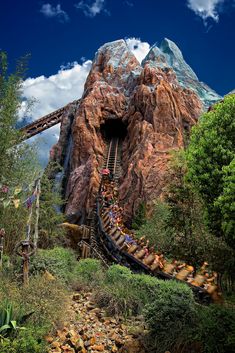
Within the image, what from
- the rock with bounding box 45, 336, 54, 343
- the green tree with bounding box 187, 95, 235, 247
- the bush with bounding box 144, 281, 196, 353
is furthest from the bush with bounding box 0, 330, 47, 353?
the green tree with bounding box 187, 95, 235, 247

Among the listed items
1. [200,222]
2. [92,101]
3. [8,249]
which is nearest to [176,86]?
[92,101]

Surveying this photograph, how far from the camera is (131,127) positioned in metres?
27.2

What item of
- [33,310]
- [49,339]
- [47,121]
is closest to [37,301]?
[33,310]

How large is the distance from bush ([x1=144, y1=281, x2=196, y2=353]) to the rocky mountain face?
13.8 m

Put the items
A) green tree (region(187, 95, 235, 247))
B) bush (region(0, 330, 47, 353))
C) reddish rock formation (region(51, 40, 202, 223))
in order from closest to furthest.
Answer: bush (region(0, 330, 47, 353)) → green tree (region(187, 95, 235, 247)) → reddish rock formation (region(51, 40, 202, 223))

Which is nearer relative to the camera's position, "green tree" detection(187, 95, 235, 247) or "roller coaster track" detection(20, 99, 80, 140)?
"green tree" detection(187, 95, 235, 247)

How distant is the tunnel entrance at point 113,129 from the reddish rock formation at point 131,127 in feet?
1.75

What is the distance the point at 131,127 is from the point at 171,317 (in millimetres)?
22421

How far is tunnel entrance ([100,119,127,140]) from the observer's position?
95.5 feet

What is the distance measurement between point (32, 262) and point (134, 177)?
45.5 ft

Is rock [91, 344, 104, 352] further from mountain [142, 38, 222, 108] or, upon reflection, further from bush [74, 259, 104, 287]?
mountain [142, 38, 222, 108]

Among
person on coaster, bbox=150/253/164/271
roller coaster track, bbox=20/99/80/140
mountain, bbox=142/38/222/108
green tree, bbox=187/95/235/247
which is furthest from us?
mountain, bbox=142/38/222/108

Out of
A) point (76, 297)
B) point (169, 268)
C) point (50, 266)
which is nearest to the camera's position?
point (76, 297)

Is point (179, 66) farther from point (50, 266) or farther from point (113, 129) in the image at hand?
point (50, 266)
